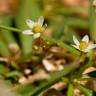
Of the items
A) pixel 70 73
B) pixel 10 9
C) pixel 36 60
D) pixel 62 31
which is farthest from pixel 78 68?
pixel 10 9

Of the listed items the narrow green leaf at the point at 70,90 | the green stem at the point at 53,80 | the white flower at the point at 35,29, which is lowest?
the green stem at the point at 53,80

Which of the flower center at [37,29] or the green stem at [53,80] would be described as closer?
the flower center at [37,29]

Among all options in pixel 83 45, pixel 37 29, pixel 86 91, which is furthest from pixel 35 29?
pixel 86 91

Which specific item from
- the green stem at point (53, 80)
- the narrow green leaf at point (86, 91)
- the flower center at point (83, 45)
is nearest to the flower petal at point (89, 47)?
the flower center at point (83, 45)

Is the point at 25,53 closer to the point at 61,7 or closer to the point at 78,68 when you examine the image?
the point at 78,68

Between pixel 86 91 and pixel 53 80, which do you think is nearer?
pixel 86 91

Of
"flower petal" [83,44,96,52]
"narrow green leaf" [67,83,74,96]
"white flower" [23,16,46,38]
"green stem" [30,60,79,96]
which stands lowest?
"green stem" [30,60,79,96]

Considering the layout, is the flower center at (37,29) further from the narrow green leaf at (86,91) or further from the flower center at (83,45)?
the narrow green leaf at (86,91)

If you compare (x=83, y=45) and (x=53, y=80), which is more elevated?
(x=83, y=45)

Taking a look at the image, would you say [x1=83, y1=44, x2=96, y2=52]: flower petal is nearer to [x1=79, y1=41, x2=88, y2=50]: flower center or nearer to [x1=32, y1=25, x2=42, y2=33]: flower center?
[x1=79, y1=41, x2=88, y2=50]: flower center

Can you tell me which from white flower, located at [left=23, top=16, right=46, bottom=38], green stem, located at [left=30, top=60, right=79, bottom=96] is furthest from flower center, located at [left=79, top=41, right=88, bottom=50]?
green stem, located at [left=30, top=60, right=79, bottom=96]

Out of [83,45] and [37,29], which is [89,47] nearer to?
[83,45]
